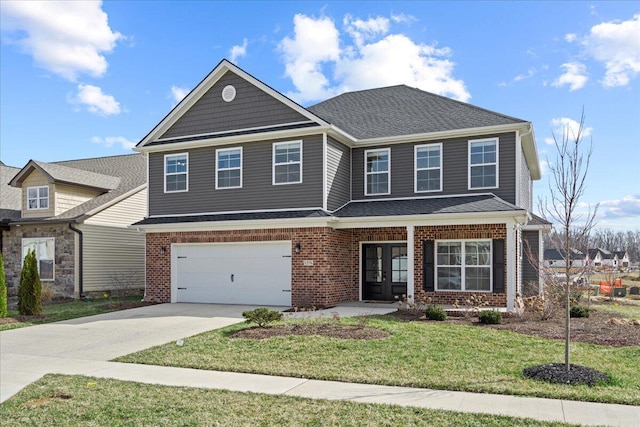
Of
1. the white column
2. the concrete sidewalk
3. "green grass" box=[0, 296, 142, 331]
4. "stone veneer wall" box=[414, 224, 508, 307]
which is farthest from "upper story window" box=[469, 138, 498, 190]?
"green grass" box=[0, 296, 142, 331]

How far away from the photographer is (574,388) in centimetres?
721

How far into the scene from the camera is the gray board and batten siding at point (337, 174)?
1688cm

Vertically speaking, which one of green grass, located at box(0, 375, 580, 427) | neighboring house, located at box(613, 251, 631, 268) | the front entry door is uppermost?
the front entry door

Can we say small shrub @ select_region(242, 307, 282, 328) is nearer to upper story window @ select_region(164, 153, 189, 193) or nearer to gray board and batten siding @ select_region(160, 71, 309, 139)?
gray board and batten siding @ select_region(160, 71, 309, 139)

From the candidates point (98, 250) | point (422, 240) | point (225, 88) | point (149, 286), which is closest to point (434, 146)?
point (422, 240)

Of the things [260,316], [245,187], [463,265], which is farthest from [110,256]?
[463,265]

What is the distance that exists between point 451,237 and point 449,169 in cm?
214

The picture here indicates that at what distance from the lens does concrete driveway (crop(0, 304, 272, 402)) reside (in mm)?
9297

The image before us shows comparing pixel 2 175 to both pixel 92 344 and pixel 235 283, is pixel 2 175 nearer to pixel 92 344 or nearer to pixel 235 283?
pixel 235 283

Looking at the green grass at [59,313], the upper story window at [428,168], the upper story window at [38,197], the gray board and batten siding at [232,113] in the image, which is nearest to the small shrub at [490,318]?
the upper story window at [428,168]

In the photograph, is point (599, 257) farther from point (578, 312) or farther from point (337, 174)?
point (337, 174)

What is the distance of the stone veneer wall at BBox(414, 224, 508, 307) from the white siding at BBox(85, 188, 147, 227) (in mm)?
12686

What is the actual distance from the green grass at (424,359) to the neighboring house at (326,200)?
4749 mm

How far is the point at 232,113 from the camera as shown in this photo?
18141mm
